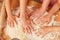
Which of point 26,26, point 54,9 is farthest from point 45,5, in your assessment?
point 26,26

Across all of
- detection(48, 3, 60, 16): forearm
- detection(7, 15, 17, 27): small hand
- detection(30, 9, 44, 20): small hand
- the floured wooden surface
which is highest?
detection(48, 3, 60, 16): forearm

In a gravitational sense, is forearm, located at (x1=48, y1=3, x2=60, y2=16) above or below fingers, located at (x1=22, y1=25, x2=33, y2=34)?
above

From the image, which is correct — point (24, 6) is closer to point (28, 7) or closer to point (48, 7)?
point (28, 7)

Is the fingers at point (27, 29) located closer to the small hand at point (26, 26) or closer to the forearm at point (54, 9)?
the small hand at point (26, 26)

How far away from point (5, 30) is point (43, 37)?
24cm

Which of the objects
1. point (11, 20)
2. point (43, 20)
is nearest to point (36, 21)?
point (43, 20)

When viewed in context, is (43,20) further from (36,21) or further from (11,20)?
(11,20)

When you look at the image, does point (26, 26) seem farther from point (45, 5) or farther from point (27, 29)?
point (45, 5)

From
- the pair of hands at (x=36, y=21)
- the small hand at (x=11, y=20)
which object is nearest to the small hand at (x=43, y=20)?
the pair of hands at (x=36, y=21)

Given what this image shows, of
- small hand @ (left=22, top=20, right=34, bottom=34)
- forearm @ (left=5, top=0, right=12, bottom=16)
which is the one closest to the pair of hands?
small hand @ (left=22, top=20, right=34, bottom=34)

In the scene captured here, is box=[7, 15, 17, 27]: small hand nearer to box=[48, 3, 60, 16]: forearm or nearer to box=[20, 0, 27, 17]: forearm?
box=[20, 0, 27, 17]: forearm

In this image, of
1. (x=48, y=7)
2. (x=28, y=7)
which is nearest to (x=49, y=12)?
(x=48, y=7)

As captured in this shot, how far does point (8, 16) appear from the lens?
116 centimetres

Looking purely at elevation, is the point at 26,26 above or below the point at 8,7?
below
